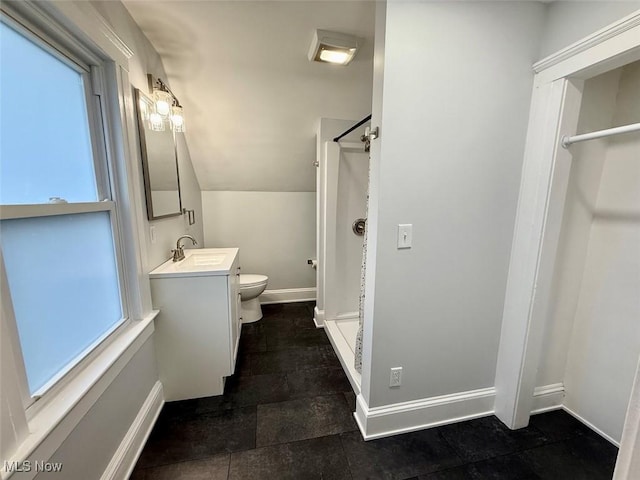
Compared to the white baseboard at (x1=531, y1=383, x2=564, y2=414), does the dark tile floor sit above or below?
below

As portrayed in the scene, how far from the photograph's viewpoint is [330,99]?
2.29 metres

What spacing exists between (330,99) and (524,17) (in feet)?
4.49

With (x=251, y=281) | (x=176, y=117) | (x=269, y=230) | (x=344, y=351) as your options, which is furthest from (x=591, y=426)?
(x=176, y=117)

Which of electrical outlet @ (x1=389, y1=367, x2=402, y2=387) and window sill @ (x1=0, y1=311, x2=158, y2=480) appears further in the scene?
electrical outlet @ (x1=389, y1=367, x2=402, y2=387)

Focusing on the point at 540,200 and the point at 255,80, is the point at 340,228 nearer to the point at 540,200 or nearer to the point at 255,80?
the point at 255,80

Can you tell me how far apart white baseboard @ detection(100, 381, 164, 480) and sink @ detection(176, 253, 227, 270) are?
76 centimetres

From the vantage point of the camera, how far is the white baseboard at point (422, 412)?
4.76 feet

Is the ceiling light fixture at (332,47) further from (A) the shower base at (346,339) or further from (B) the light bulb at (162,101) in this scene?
(A) the shower base at (346,339)

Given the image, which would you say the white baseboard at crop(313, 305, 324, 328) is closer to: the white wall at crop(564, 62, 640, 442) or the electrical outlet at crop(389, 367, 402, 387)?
the electrical outlet at crop(389, 367, 402, 387)

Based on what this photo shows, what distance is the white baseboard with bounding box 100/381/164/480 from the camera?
1.15 meters

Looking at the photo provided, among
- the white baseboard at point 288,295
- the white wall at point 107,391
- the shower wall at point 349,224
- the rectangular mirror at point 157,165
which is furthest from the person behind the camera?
the white baseboard at point 288,295

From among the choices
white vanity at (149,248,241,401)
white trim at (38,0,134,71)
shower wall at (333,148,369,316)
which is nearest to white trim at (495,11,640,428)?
shower wall at (333,148,369,316)

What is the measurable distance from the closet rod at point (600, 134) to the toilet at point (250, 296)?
8.20ft

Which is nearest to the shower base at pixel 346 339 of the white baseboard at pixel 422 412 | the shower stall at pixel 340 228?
the shower stall at pixel 340 228
